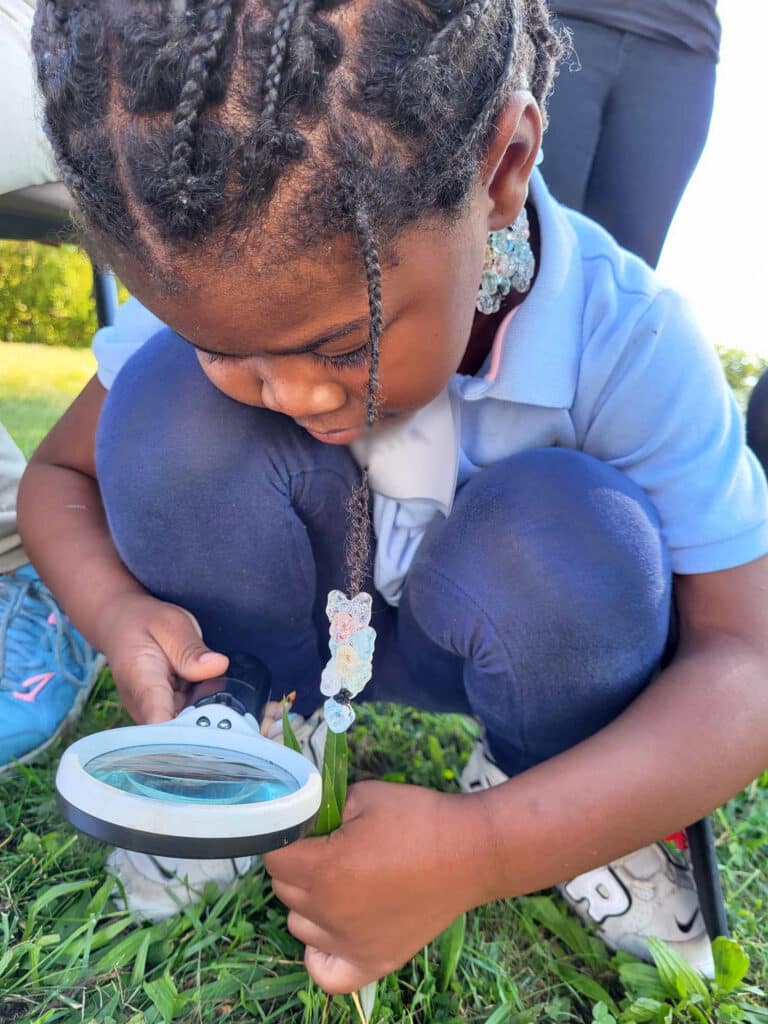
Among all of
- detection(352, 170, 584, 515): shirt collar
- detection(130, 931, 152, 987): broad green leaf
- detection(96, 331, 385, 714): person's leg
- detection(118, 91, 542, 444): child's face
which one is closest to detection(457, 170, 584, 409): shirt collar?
detection(352, 170, 584, 515): shirt collar

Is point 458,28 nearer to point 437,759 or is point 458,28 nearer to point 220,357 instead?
point 220,357

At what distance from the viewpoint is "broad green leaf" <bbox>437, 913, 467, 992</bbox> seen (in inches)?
33.1

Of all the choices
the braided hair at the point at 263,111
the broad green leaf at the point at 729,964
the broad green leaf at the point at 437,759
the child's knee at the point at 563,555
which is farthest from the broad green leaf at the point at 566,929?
the braided hair at the point at 263,111

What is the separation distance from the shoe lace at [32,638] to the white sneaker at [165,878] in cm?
30

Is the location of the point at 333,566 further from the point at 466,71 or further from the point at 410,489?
the point at 466,71

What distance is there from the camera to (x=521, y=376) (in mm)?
867

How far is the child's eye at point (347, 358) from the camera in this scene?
675 mm

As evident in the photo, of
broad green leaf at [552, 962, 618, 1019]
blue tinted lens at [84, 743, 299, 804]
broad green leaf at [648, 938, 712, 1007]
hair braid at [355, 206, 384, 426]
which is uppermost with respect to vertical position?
hair braid at [355, 206, 384, 426]

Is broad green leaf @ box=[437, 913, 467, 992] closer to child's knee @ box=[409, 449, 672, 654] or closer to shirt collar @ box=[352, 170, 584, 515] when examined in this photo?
child's knee @ box=[409, 449, 672, 654]

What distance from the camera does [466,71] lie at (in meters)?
0.62

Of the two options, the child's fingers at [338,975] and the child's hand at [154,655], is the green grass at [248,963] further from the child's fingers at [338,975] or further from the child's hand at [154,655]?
the child's hand at [154,655]

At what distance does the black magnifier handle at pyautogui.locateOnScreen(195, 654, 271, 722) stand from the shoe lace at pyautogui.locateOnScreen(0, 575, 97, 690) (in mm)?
366

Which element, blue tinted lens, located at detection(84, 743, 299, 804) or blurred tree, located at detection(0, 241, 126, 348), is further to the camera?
blurred tree, located at detection(0, 241, 126, 348)

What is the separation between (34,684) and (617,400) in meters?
0.81
